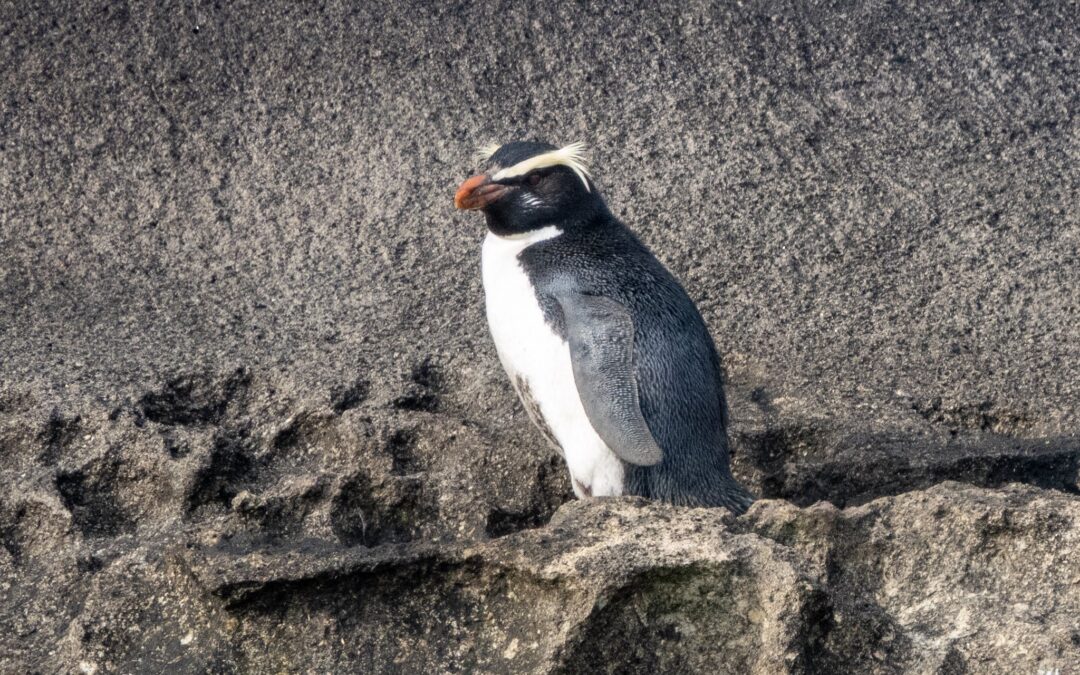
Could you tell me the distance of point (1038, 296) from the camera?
342cm

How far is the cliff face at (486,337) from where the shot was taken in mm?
2139

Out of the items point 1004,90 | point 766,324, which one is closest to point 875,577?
point 766,324

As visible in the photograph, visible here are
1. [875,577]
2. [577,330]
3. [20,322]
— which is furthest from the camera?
[20,322]

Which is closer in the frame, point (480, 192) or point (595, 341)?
point (595, 341)

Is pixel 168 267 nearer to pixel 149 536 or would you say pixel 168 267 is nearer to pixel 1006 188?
pixel 149 536

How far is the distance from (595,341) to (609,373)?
7 centimetres

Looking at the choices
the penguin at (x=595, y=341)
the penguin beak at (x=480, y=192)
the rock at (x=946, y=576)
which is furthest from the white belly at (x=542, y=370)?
the rock at (x=946, y=576)

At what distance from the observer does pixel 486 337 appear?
340 centimetres

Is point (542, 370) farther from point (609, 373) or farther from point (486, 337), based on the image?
point (486, 337)

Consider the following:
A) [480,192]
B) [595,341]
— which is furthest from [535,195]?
[595,341]

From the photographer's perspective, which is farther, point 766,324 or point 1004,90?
point 1004,90

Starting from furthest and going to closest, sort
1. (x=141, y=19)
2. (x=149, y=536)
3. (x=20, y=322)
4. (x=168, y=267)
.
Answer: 1. (x=141, y=19)
2. (x=168, y=267)
3. (x=20, y=322)
4. (x=149, y=536)

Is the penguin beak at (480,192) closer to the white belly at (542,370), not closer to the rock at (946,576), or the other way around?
the white belly at (542,370)

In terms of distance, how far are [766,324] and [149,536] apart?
153 cm
